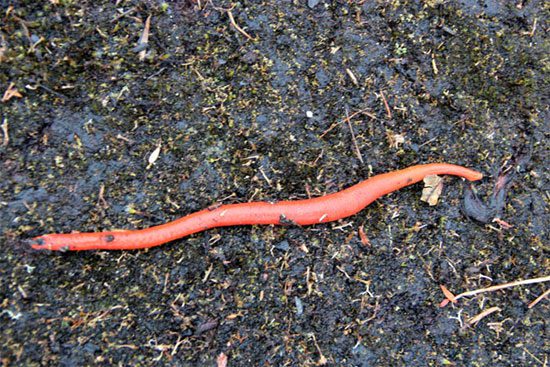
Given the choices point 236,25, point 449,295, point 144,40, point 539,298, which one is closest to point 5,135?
point 144,40

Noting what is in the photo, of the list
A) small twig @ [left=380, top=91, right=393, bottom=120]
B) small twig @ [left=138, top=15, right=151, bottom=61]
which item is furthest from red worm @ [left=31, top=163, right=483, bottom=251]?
small twig @ [left=138, top=15, right=151, bottom=61]

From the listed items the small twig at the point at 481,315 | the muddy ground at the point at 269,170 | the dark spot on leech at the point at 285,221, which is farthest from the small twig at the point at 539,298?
the dark spot on leech at the point at 285,221

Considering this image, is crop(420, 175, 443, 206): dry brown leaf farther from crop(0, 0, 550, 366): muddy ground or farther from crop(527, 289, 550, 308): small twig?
crop(527, 289, 550, 308): small twig

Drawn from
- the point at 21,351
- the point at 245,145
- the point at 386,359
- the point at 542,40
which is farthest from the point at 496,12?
the point at 21,351

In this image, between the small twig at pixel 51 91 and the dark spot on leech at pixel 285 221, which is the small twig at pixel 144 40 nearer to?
the small twig at pixel 51 91

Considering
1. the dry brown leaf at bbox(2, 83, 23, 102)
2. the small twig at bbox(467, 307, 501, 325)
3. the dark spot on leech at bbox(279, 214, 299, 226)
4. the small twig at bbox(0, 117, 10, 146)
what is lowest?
the small twig at bbox(467, 307, 501, 325)

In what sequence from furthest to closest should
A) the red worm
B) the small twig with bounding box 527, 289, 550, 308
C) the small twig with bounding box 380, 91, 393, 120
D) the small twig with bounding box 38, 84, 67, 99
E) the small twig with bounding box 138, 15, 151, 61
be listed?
the small twig with bounding box 380, 91, 393, 120 → the small twig with bounding box 527, 289, 550, 308 → the small twig with bounding box 138, 15, 151, 61 → the small twig with bounding box 38, 84, 67, 99 → the red worm

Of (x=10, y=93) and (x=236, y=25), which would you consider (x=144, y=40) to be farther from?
(x=10, y=93)
